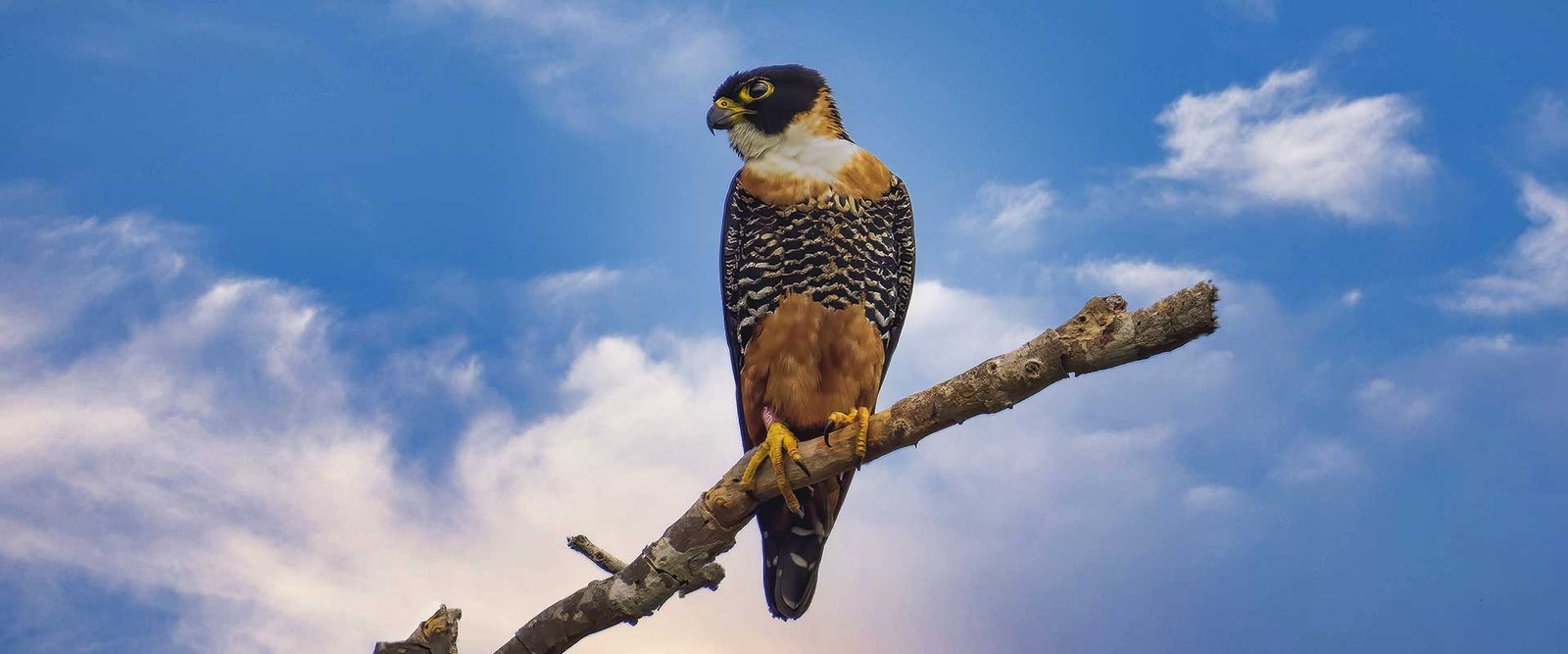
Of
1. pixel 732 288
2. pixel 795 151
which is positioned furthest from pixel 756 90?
pixel 732 288

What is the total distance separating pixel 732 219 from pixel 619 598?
1739 millimetres

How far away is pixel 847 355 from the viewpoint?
4.75 meters

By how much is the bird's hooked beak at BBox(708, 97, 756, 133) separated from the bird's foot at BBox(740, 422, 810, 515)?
1.58 m

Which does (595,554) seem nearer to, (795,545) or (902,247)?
(795,545)

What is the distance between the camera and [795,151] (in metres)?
5.20

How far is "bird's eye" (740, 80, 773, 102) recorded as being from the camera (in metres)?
5.41

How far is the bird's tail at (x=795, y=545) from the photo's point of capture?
5.05 metres

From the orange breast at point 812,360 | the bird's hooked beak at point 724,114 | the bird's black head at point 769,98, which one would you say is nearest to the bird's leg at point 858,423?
the orange breast at point 812,360

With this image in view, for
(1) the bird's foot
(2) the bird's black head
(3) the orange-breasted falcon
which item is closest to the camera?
(1) the bird's foot

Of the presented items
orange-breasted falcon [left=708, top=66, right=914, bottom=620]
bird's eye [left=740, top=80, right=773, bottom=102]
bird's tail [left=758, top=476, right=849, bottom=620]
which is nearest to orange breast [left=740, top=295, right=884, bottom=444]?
orange-breasted falcon [left=708, top=66, right=914, bottom=620]

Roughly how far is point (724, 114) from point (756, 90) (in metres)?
0.19

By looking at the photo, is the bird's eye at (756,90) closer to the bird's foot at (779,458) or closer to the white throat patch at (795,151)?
the white throat patch at (795,151)

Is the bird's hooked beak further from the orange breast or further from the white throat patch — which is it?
the orange breast

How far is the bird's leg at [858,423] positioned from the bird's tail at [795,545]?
0.52 meters
